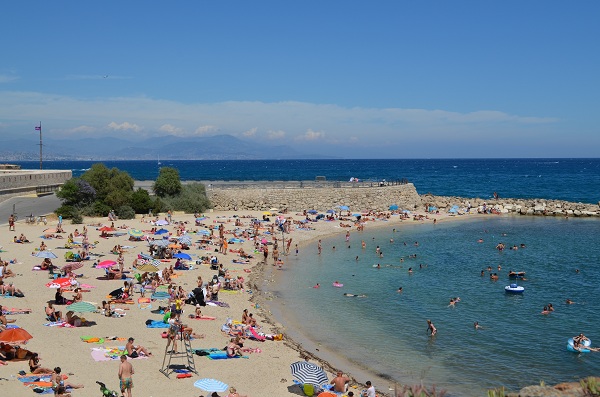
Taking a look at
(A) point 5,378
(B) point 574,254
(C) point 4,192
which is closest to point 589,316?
(B) point 574,254

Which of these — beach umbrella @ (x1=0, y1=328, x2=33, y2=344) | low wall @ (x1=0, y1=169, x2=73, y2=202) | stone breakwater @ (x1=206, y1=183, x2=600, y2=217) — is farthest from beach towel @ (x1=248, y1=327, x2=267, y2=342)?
stone breakwater @ (x1=206, y1=183, x2=600, y2=217)

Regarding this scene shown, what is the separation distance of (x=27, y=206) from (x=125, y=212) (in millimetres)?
7699

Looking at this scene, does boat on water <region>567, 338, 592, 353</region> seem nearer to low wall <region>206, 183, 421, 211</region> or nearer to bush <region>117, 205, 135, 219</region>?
bush <region>117, 205, 135, 219</region>

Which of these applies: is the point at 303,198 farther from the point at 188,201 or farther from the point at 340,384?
the point at 340,384

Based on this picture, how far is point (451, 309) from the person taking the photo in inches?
890

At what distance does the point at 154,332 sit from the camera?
17547mm

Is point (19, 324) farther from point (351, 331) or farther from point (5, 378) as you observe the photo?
point (351, 331)

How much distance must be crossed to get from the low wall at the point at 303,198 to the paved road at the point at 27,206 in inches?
544

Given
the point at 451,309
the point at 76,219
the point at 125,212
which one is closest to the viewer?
the point at 451,309

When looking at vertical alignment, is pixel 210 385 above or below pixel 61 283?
below

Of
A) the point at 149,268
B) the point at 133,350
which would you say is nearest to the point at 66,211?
the point at 149,268

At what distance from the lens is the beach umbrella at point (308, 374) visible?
13.7 m

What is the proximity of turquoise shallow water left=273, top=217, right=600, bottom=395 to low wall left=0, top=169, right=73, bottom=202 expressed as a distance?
83.4ft

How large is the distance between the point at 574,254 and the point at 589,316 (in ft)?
48.4
